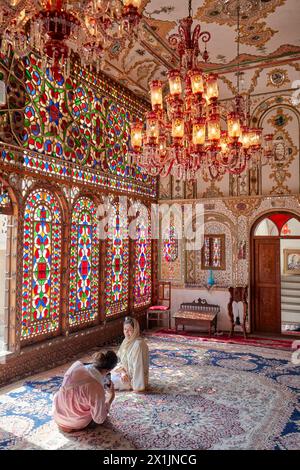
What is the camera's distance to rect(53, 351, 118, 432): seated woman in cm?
348

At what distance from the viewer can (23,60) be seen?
518 cm

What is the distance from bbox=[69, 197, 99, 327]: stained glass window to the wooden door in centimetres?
352

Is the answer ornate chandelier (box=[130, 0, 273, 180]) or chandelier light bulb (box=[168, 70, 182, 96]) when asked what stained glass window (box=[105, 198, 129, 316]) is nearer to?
ornate chandelier (box=[130, 0, 273, 180])

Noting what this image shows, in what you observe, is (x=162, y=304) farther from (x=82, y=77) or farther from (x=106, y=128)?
(x=82, y=77)

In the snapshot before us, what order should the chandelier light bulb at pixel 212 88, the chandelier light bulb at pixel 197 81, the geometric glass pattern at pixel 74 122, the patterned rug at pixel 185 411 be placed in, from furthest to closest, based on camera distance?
1. the geometric glass pattern at pixel 74 122
2. the chandelier light bulb at pixel 212 88
3. the chandelier light bulb at pixel 197 81
4. the patterned rug at pixel 185 411

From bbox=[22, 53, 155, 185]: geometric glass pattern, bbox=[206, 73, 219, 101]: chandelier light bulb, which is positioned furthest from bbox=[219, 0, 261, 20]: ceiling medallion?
bbox=[22, 53, 155, 185]: geometric glass pattern

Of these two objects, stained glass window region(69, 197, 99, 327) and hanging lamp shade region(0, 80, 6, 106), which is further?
stained glass window region(69, 197, 99, 327)

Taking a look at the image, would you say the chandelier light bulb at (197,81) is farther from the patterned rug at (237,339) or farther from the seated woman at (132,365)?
the patterned rug at (237,339)

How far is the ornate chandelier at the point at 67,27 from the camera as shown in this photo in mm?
2455

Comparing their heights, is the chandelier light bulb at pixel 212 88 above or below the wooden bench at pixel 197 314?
above

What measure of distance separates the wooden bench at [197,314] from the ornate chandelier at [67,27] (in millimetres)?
5663

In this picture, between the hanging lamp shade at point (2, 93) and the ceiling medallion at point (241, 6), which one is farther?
the ceiling medallion at point (241, 6)

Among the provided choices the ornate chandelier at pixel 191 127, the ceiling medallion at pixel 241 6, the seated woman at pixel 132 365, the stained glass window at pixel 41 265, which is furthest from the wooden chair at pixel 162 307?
the ceiling medallion at pixel 241 6
